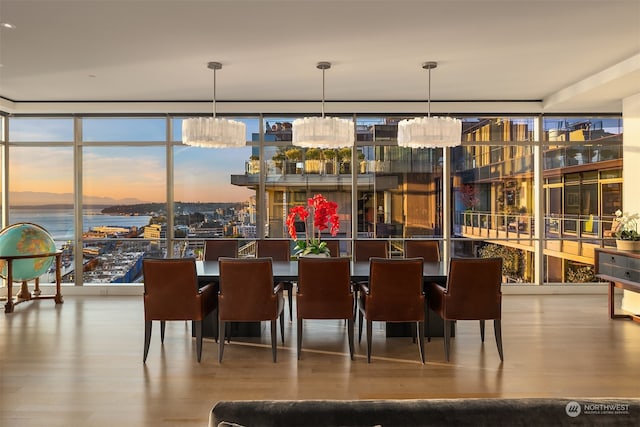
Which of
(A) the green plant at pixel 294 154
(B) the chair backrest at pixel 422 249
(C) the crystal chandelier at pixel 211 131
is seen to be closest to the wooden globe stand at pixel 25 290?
(C) the crystal chandelier at pixel 211 131

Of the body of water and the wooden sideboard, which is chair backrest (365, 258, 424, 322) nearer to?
the wooden sideboard

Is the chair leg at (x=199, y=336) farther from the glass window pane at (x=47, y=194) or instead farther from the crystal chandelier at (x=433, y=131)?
the glass window pane at (x=47, y=194)

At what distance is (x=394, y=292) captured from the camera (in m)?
3.90

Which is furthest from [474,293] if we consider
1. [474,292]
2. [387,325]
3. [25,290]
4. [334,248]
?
[25,290]

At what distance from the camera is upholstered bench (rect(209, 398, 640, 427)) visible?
1.41m

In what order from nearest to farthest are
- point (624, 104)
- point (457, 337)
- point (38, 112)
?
point (457, 337)
point (624, 104)
point (38, 112)

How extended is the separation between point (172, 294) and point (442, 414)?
118 inches

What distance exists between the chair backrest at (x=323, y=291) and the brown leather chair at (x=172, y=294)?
35.9 inches

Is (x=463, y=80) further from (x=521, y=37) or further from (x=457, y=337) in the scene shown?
(x=457, y=337)

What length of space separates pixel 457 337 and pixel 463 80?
121 inches

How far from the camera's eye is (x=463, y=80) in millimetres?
5492

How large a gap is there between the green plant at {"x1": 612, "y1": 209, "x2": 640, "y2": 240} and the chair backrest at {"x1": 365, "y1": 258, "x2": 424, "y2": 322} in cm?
318

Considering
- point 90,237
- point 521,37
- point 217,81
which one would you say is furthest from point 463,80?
point 90,237

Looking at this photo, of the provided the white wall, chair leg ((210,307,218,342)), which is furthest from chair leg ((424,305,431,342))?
the white wall
